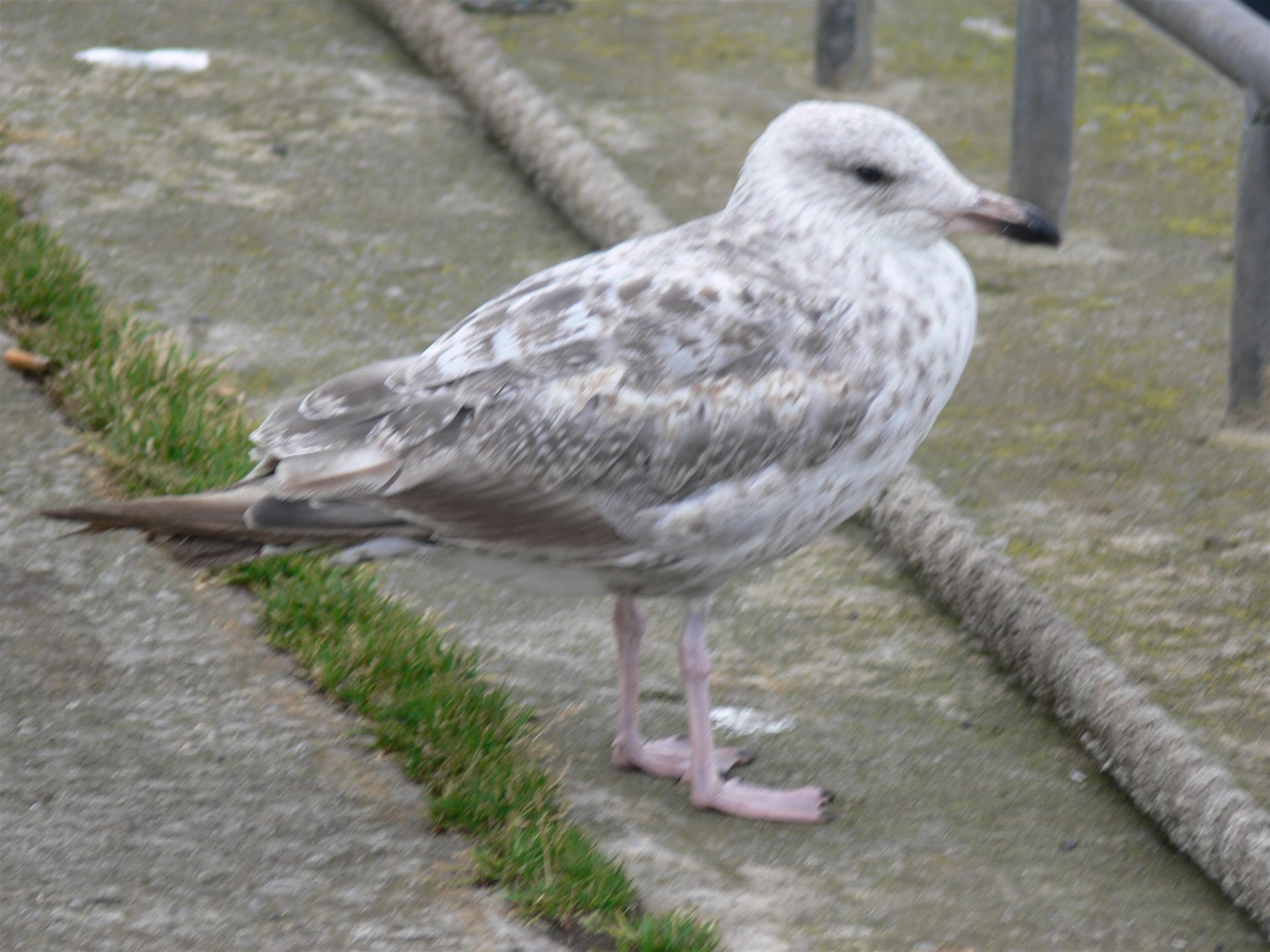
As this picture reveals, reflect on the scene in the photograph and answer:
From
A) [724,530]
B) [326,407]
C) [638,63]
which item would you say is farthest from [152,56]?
[724,530]

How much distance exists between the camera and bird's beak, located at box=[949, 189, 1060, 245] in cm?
328

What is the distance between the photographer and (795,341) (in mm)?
3105

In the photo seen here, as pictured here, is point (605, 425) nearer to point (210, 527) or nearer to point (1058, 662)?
point (210, 527)

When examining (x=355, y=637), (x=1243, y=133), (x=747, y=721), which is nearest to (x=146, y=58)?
(x=355, y=637)

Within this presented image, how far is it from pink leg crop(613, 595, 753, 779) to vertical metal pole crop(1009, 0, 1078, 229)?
239 cm

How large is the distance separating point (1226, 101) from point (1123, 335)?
5.34 ft

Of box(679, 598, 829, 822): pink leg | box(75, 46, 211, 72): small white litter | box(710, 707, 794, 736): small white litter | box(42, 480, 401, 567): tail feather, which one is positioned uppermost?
box(75, 46, 211, 72): small white litter

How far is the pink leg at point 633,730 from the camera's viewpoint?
3.37 m

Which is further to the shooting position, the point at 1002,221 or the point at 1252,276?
the point at 1252,276

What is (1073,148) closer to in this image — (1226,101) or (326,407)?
(1226,101)

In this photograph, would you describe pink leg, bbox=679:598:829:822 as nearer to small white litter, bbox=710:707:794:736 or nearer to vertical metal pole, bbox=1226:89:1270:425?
small white litter, bbox=710:707:794:736

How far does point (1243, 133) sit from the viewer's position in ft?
14.3

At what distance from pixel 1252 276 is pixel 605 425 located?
194 cm

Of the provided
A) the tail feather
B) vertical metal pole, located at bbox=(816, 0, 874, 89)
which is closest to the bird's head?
the tail feather
